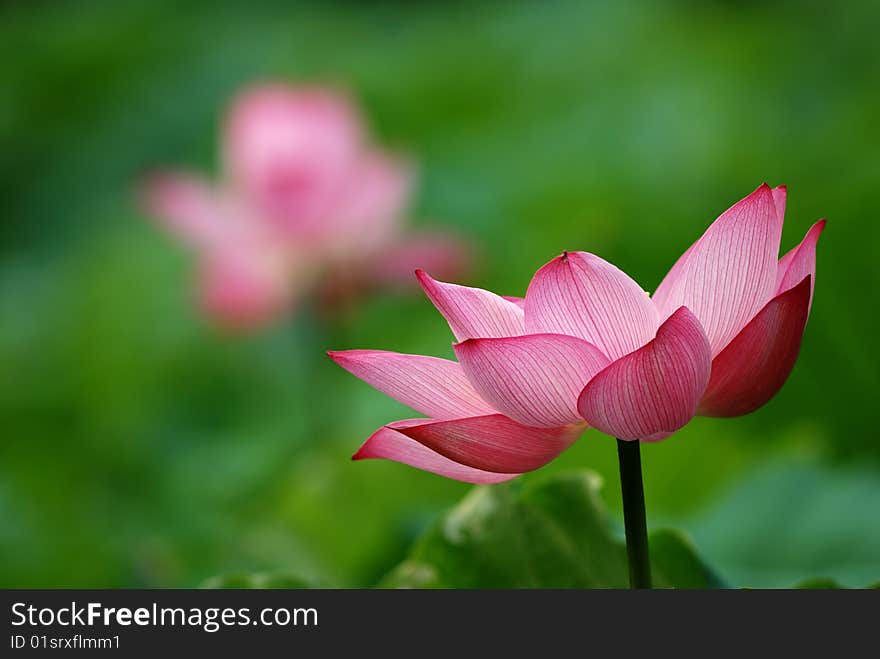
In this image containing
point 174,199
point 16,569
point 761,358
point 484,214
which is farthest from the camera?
point 484,214

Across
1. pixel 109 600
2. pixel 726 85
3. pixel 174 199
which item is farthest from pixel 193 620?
pixel 726 85

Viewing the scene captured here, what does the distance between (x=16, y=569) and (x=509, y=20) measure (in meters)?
2.24

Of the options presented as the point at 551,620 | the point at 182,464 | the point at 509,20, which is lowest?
the point at 551,620

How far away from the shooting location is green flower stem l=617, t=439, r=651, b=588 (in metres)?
0.35

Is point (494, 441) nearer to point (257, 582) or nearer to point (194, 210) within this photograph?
point (257, 582)

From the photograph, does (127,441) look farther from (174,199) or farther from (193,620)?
(193,620)

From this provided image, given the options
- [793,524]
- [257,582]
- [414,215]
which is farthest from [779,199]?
[414,215]

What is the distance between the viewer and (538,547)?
1.66ft

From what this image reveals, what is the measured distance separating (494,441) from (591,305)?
5cm

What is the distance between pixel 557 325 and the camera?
1.22ft

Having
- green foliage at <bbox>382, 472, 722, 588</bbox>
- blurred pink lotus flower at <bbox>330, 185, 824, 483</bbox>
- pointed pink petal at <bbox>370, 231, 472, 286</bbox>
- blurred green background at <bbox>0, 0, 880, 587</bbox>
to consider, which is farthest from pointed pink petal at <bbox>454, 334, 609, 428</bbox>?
pointed pink petal at <bbox>370, 231, 472, 286</bbox>

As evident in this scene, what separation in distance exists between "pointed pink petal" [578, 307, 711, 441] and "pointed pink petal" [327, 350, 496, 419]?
1.8 inches

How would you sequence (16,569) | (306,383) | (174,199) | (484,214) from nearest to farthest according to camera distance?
→ (16,569)
(174,199)
(306,383)
(484,214)

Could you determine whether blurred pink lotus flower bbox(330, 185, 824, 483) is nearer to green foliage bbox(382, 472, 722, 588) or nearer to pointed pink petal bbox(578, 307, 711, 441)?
pointed pink petal bbox(578, 307, 711, 441)
